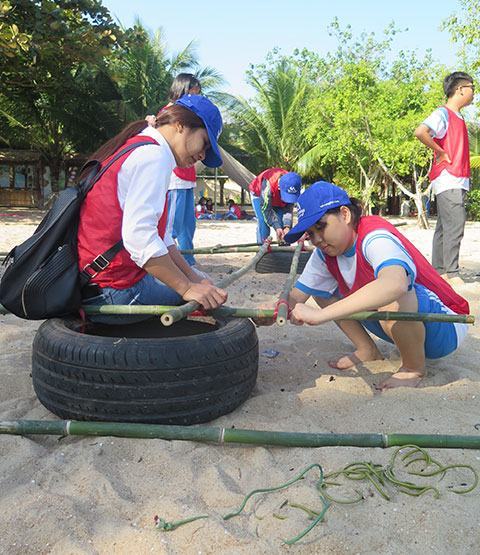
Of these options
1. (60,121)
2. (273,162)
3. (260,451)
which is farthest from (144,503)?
(273,162)

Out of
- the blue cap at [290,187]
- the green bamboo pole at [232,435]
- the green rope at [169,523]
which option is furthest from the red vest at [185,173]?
the green rope at [169,523]

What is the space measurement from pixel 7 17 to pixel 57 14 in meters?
0.92

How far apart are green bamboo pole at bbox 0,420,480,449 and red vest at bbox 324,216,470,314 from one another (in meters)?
0.80

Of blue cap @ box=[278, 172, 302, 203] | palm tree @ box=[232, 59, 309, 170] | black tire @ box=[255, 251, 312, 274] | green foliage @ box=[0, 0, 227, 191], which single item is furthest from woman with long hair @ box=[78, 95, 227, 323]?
palm tree @ box=[232, 59, 309, 170]

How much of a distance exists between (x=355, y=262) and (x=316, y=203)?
1.24 feet

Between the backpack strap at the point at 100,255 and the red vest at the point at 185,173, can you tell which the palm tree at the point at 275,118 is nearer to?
the red vest at the point at 185,173

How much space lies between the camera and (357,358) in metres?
3.06

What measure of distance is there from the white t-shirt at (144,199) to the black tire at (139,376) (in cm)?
36

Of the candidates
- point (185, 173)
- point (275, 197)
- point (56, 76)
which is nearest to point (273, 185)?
point (275, 197)

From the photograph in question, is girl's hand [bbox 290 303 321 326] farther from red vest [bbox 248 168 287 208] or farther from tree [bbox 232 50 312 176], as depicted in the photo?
tree [bbox 232 50 312 176]

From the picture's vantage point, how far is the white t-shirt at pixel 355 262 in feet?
7.75

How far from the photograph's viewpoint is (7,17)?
1062 cm

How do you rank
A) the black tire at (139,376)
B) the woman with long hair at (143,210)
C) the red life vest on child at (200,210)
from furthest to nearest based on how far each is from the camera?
the red life vest on child at (200,210) < the woman with long hair at (143,210) < the black tire at (139,376)

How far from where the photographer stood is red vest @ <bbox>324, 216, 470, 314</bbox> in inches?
99.4
